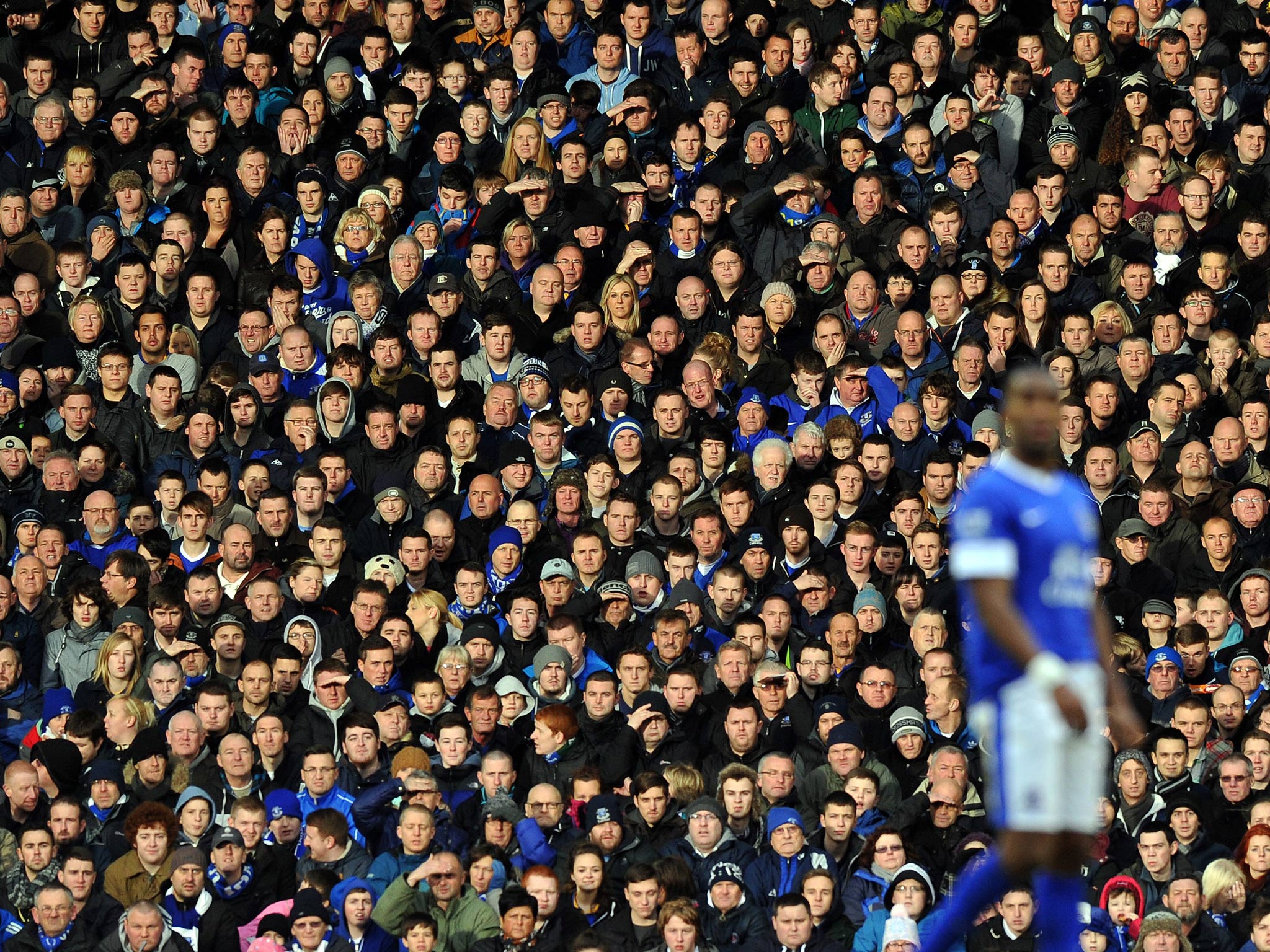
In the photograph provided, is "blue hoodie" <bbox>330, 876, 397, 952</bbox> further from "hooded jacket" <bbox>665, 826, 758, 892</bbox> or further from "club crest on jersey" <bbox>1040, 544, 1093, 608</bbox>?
"club crest on jersey" <bbox>1040, 544, 1093, 608</bbox>

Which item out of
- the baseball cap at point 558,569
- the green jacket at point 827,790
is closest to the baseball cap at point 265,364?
the baseball cap at point 558,569

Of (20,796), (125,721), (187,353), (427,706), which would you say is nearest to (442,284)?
(187,353)

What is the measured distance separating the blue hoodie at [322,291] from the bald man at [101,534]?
2.33 metres

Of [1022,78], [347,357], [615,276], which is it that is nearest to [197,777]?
[347,357]

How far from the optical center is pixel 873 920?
1343 centimetres

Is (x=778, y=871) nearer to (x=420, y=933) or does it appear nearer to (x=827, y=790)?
(x=827, y=790)

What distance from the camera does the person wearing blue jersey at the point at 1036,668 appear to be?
8.46 meters

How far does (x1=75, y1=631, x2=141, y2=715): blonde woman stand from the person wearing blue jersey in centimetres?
797

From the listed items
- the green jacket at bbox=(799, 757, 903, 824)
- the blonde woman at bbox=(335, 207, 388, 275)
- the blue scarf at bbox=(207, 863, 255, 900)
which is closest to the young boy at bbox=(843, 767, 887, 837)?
the green jacket at bbox=(799, 757, 903, 824)

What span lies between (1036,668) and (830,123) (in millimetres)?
10916

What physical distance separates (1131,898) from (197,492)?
22.5 ft

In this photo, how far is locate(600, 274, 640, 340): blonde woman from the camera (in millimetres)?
17344

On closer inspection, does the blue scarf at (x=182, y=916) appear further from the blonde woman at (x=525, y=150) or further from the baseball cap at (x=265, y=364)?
the blonde woman at (x=525, y=150)

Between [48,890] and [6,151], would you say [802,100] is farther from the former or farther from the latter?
[48,890]
